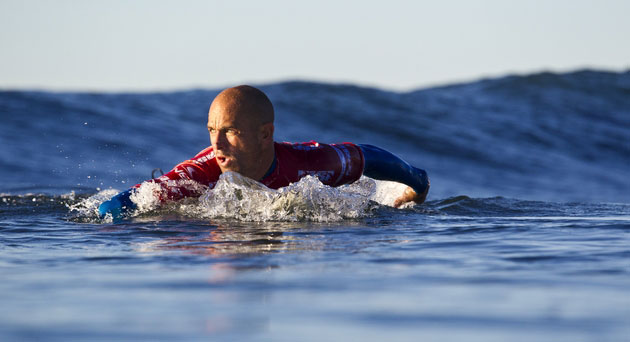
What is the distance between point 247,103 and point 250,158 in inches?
14.1

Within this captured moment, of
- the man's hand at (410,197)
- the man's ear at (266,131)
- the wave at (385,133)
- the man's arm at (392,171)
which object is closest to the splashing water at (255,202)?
the man's ear at (266,131)

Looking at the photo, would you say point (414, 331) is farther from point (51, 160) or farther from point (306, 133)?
point (306, 133)

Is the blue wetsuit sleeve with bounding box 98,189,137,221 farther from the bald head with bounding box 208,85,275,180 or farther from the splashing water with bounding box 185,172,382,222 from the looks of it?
the bald head with bounding box 208,85,275,180

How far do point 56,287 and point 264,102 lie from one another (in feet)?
8.68

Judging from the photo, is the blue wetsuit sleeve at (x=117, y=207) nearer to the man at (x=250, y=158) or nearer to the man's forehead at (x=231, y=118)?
the man at (x=250, y=158)

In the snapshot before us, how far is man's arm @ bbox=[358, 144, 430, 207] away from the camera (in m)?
6.17

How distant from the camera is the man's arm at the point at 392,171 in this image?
617 cm

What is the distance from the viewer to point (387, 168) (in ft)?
20.6

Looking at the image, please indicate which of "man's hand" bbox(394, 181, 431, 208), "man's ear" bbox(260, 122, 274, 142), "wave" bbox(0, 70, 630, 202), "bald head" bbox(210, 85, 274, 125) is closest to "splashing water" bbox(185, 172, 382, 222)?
"man's ear" bbox(260, 122, 274, 142)

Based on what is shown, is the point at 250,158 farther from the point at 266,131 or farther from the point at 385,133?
the point at 385,133

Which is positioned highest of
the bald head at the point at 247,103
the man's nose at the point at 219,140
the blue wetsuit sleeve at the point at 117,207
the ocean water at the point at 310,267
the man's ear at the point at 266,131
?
the bald head at the point at 247,103

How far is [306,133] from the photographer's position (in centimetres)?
1691

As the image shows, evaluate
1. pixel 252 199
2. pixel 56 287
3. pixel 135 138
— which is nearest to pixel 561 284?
pixel 56 287

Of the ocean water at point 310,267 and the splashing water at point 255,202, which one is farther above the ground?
the splashing water at point 255,202
